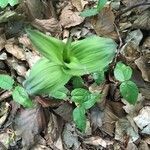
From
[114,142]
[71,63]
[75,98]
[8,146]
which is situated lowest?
[114,142]

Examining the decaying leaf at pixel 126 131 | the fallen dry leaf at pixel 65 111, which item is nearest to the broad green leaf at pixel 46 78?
the fallen dry leaf at pixel 65 111

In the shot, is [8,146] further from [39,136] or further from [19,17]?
[19,17]

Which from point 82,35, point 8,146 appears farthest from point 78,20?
point 8,146

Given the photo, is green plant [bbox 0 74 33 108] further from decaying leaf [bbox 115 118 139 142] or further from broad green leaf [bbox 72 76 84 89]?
decaying leaf [bbox 115 118 139 142]

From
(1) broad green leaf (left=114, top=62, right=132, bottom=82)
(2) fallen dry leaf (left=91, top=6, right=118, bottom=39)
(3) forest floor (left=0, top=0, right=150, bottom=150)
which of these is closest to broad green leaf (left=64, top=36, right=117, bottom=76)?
(1) broad green leaf (left=114, top=62, right=132, bottom=82)

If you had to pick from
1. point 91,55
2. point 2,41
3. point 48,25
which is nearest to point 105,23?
point 48,25

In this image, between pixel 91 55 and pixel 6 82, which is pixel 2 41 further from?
pixel 91 55

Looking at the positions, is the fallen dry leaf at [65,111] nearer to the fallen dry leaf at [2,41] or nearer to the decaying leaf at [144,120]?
the decaying leaf at [144,120]
